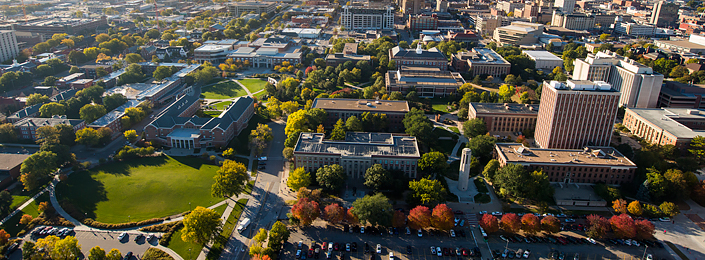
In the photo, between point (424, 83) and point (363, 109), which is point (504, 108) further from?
point (363, 109)

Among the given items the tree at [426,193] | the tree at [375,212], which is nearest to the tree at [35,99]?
the tree at [375,212]

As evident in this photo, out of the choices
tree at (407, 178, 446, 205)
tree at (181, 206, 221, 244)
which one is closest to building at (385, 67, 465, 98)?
tree at (407, 178, 446, 205)

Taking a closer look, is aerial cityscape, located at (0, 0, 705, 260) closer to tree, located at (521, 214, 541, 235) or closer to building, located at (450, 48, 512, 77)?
tree, located at (521, 214, 541, 235)

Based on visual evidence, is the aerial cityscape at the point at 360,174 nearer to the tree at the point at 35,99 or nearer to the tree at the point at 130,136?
the tree at the point at 35,99

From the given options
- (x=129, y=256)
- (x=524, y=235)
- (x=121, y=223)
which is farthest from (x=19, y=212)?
(x=524, y=235)

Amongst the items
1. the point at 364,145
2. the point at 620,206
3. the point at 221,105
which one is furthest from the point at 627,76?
the point at 221,105
